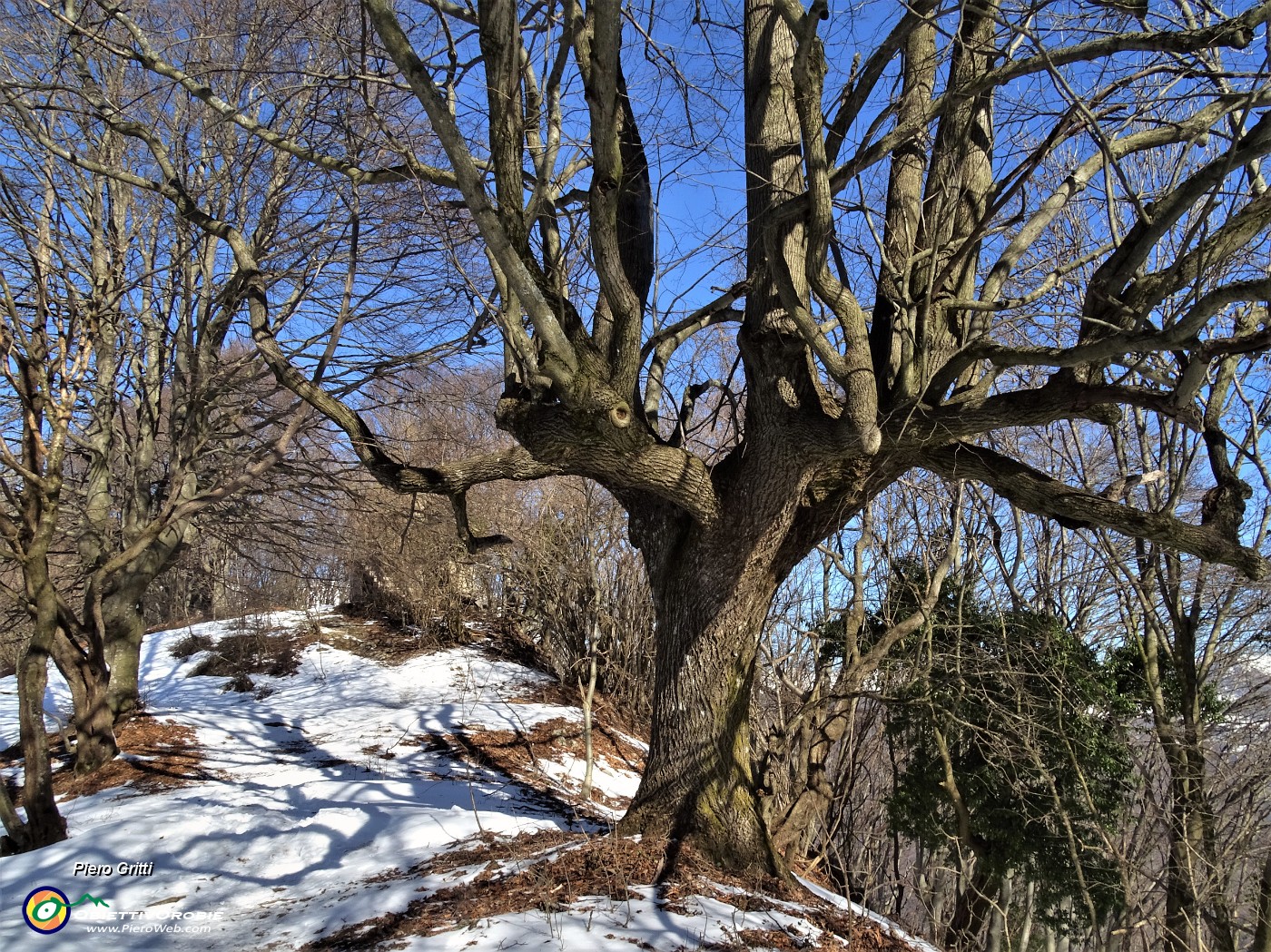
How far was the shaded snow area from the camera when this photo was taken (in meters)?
3.61

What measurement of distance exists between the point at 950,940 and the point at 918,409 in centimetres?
873

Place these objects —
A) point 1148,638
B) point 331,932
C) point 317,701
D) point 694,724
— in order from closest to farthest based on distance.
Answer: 1. point 331,932
2. point 694,724
3. point 1148,638
4. point 317,701

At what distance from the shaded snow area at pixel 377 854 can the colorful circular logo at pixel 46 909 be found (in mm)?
51

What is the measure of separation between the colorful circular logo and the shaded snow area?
0.05 metres

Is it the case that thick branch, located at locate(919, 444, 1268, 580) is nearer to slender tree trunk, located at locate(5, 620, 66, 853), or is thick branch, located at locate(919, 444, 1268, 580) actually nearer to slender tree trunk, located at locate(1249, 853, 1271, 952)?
slender tree trunk, located at locate(1249, 853, 1271, 952)

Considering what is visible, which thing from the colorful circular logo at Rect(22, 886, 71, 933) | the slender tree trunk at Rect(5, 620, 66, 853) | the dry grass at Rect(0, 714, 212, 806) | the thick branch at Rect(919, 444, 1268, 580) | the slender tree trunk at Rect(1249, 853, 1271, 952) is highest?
the thick branch at Rect(919, 444, 1268, 580)

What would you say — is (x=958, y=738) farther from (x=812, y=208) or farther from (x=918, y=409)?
(x=812, y=208)

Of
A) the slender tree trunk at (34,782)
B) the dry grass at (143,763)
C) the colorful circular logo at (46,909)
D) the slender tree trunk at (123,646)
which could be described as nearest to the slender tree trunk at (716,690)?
the colorful circular logo at (46,909)

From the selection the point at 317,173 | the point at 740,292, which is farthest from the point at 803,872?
the point at 317,173

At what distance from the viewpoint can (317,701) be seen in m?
9.36

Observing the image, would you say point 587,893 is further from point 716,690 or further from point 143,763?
point 143,763

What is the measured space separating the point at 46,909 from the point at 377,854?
1601mm

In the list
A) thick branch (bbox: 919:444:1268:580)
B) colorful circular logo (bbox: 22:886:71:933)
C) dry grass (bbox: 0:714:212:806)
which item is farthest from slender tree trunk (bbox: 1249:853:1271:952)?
dry grass (bbox: 0:714:212:806)

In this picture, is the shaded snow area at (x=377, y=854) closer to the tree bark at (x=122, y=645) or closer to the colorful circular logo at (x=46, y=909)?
the colorful circular logo at (x=46, y=909)
